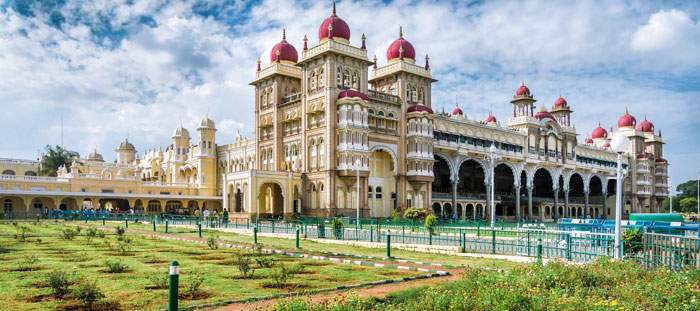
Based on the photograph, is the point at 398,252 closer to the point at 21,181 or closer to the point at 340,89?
the point at 340,89

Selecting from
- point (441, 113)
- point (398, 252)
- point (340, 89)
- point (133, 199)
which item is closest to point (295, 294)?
point (398, 252)

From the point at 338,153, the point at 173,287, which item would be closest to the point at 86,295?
the point at 173,287

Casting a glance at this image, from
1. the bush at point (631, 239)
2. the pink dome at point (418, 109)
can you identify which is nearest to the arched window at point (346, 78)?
the pink dome at point (418, 109)

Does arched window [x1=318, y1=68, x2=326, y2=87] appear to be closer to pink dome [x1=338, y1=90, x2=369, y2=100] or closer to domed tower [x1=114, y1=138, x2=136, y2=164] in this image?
pink dome [x1=338, y1=90, x2=369, y2=100]

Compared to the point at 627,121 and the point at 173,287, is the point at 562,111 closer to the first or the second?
the point at 627,121

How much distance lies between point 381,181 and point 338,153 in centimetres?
668

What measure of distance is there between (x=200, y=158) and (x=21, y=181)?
1904 cm

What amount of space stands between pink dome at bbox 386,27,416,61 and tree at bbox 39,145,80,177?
5394 centimetres

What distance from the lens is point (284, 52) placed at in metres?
55.7

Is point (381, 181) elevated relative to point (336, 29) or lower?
lower

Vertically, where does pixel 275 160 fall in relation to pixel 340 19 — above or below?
below

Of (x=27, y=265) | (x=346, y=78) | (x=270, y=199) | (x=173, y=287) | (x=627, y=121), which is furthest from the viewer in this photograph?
(x=627, y=121)

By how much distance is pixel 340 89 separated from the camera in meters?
47.6

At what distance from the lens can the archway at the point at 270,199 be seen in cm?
5184
